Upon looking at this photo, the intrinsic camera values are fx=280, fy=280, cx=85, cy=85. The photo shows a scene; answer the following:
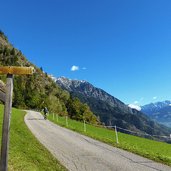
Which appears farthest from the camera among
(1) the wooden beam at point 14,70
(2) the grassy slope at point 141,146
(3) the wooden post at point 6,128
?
(2) the grassy slope at point 141,146

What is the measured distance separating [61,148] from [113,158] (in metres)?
4.58

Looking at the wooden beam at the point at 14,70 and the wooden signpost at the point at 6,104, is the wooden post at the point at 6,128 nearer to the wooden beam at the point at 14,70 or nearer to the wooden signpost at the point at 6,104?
the wooden signpost at the point at 6,104

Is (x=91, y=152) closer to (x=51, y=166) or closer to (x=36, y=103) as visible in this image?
(x=51, y=166)

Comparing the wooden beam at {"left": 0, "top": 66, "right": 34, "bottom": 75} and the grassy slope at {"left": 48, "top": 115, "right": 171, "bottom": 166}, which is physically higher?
the wooden beam at {"left": 0, "top": 66, "right": 34, "bottom": 75}

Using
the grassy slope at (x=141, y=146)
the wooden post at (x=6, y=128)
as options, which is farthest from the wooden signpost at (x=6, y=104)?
the grassy slope at (x=141, y=146)

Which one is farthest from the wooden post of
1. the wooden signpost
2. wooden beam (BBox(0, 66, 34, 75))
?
wooden beam (BBox(0, 66, 34, 75))

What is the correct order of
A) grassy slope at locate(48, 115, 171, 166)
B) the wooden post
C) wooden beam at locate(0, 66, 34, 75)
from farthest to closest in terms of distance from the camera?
grassy slope at locate(48, 115, 171, 166)
wooden beam at locate(0, 66, 34, 75)
the wooden post

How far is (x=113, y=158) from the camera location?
1552 centimetres

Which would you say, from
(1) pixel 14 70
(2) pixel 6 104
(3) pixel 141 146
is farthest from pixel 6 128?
(3) pixel 141 146

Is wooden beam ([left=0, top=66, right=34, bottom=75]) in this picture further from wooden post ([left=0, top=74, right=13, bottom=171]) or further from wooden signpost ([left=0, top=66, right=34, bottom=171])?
wooden post ([left=0, top=74, right=13, bottom=171])

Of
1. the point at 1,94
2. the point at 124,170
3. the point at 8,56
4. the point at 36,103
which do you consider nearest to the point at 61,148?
the point at 124,170

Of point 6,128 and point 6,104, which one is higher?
point 6,104

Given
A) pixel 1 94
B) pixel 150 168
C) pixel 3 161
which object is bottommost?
pixel 150 168

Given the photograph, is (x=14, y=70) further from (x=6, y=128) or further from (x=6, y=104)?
(x=6, y=128)
